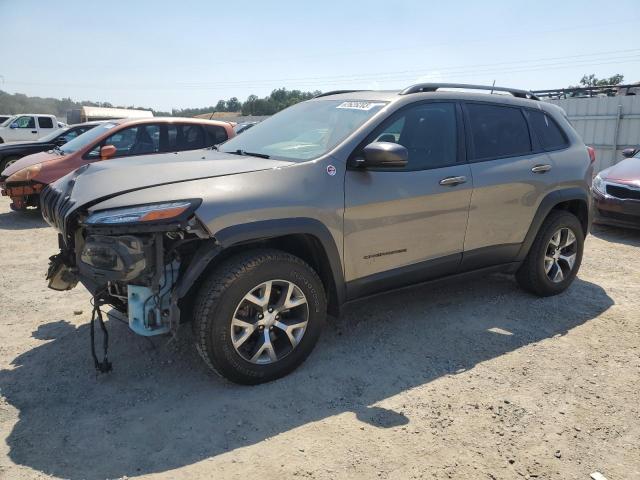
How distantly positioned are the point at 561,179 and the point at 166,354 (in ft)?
11.9

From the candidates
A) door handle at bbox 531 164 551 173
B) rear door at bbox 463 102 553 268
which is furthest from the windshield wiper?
door handle at bbox 531 164 551 173

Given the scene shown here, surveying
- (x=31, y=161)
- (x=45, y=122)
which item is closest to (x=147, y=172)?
(x=31, y=161)

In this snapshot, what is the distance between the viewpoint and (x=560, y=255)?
15.8ft

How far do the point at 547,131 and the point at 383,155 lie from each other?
2237 millimetres

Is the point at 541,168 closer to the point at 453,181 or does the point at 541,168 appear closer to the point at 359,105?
the point at 453,181

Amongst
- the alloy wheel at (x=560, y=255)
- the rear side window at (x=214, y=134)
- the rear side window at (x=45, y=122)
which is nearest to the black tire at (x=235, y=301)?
the alloy wheel at (x=560, y=255)

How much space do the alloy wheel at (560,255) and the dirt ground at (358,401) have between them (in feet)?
1.30

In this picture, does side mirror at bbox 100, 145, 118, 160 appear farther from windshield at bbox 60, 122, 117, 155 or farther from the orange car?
windshield at bbox 60, 122, 117, 155

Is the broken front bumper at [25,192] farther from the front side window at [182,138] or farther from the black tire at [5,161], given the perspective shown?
the black tire at [5,161]

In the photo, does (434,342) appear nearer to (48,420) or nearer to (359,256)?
(359,256)

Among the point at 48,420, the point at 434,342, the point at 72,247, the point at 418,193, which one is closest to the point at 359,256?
the point at 418,193

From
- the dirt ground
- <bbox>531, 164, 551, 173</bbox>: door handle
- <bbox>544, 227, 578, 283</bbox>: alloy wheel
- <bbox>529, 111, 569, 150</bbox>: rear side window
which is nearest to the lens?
the dirt ground

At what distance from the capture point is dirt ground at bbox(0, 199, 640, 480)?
8.36 ft

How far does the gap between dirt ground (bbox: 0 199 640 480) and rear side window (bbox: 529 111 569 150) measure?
1.49m
